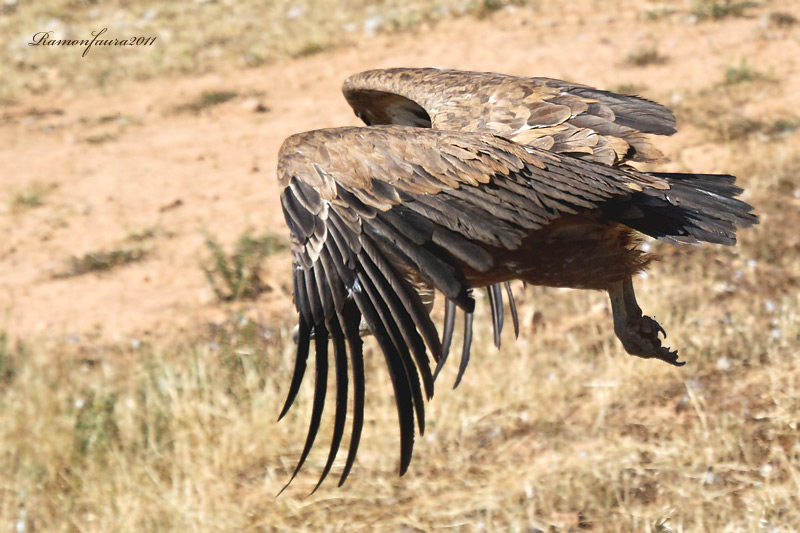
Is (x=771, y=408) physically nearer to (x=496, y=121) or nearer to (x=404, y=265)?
(x=496, y=121)

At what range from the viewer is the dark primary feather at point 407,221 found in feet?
11.1

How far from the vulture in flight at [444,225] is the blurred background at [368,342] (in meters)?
0.65

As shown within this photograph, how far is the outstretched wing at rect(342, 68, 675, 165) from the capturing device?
4379 mm

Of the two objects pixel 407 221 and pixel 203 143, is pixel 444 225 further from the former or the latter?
pixel 203 143

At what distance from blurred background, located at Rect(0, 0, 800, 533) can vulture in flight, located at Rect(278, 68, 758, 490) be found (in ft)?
2.13

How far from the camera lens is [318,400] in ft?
11.0

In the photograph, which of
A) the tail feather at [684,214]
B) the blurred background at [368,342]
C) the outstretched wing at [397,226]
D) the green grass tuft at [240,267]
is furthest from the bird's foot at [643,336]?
the green grass tuft at [240,267]

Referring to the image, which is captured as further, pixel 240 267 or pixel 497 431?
pixel 240 267

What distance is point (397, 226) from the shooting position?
3496 mm

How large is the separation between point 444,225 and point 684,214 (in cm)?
96
